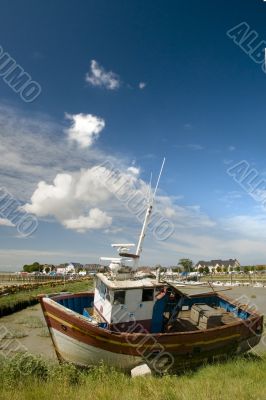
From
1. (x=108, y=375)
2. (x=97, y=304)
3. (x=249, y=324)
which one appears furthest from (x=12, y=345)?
(x=249, y=324)

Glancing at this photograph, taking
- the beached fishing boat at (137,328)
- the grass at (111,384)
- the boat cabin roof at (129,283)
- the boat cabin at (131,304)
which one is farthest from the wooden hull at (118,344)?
the boat cabin roof at (129,283)

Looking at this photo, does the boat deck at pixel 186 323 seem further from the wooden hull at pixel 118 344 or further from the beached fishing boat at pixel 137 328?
the wooden hull at pixel 118 344

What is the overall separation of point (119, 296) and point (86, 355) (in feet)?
8.21

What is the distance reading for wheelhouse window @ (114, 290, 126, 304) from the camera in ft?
43.2

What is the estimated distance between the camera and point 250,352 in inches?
641

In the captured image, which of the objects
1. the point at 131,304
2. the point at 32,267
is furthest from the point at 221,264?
the point at 131,304

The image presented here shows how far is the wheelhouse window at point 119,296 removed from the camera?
43.2 ft

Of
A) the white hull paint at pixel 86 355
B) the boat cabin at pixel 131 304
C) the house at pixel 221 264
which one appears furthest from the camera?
the house at pixel 221 264

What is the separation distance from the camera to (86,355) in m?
12.2

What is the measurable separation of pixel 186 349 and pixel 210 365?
1.26m

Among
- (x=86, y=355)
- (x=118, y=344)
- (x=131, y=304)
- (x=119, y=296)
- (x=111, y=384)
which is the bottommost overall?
(x=111, y=384)

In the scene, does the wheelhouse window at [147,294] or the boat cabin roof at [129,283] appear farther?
the wheelhouse window at [147,294]

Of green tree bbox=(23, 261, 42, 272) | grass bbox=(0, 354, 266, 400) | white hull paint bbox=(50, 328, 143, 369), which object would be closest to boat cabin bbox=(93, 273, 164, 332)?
white hull paint bbox=(50, 328, 143, 369)

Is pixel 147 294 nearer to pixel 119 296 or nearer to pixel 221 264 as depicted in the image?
pixel 119 296
